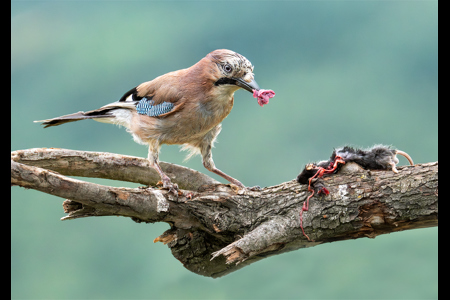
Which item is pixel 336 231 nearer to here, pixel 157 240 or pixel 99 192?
pixel 157 240

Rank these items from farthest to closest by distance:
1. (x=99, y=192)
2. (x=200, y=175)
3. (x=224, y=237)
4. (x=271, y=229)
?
(x=200, y=175) → (x=224, y=237) → (x=271, y=229) → (x=99, y=192)

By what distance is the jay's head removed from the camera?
3.89 m

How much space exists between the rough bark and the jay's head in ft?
2.85

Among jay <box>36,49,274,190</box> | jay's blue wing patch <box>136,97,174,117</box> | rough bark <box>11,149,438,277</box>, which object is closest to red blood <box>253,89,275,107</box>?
jay <box>36,49,274,190</box>

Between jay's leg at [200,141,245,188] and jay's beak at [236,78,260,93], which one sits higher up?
jay's beak at [236,78,260,93]

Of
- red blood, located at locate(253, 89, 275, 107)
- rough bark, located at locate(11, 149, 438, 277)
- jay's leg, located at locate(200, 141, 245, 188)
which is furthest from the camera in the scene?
jay's leg, located at locate(200, 141, 245, 188)

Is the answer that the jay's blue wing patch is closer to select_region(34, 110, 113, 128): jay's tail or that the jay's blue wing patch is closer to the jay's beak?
select_region(34, 110, 113, 128): jay's tail

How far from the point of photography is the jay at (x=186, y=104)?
13.1 feet

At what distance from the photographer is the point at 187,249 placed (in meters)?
4.03

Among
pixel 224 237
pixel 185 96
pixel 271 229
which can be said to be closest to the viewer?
pixel 271 229

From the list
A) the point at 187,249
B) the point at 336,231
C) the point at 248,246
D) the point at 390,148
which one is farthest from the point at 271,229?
the point at 390,148

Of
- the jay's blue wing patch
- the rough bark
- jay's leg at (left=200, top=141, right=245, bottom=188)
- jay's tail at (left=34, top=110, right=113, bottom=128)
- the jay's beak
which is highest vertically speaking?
jay's tail at (left=34, top=110, right=113, bottom=128)

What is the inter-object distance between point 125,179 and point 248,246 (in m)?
1.79

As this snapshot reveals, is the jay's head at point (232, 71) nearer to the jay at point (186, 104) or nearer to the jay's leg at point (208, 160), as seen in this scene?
the jay at point (186, 104)
